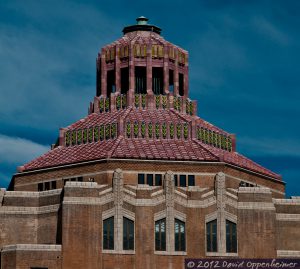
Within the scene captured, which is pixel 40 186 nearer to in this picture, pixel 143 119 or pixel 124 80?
pixel 143 119

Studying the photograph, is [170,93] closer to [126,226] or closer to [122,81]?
[122,81]

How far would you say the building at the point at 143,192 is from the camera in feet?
349

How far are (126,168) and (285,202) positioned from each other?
16.7 meters

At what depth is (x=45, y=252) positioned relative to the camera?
10500 cm

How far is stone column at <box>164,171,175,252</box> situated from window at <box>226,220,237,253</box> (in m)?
5.51

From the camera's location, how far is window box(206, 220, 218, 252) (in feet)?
356

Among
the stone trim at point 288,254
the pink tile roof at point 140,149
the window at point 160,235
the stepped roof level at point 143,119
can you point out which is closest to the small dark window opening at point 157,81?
the stepped roof level at point 143,119

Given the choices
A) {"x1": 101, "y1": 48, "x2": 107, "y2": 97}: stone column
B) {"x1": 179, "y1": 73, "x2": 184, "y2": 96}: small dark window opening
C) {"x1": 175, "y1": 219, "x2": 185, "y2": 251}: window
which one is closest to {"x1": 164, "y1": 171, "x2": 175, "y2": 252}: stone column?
{"x1": 175, "y1": 219, "x2": 185, "y2": 251}: window

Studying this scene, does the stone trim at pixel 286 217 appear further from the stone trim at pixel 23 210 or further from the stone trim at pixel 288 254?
the stone trim at pixel 23 210

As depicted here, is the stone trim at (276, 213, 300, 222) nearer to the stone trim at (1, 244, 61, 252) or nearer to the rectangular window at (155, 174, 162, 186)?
the rectangular window at (155, 174, 162, 186)

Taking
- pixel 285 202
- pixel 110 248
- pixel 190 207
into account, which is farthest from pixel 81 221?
pixel 285 202

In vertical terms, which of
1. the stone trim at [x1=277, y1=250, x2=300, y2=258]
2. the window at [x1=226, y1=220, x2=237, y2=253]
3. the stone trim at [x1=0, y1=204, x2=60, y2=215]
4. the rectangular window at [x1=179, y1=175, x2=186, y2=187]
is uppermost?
the rectangular window at [x1=179, y1=175, x2=186, y2=187]

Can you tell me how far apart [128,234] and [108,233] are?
192 cm

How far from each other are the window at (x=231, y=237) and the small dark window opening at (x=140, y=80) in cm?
2337
